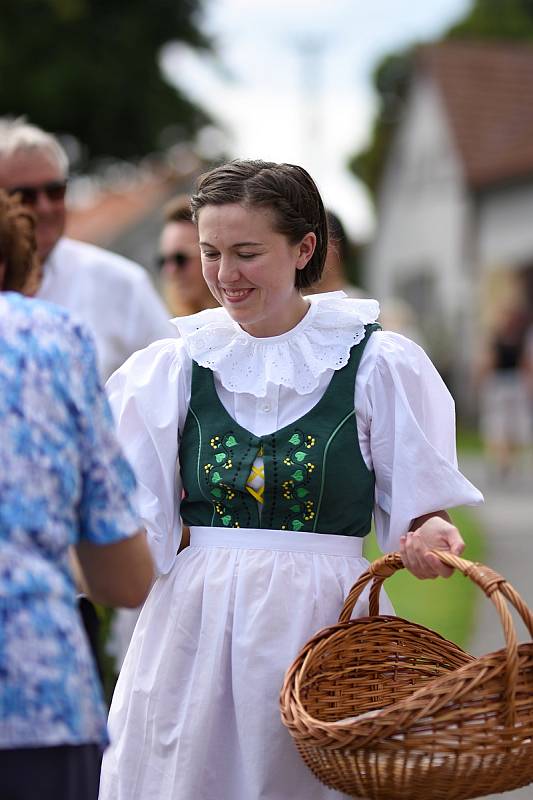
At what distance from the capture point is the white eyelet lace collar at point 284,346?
3.38 meters

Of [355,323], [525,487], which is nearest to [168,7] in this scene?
[525,487]

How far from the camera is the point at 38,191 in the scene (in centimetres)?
482

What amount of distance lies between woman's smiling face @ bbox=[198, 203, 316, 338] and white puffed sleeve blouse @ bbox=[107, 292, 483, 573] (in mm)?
125

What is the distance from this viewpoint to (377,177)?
121 feet

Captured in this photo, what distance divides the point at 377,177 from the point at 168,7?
9.82m

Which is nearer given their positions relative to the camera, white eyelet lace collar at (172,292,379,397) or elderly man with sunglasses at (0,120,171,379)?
white eyelet lace collar at (172,292,379,397)

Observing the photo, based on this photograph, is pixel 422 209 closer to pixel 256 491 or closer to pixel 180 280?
pixel 180 280

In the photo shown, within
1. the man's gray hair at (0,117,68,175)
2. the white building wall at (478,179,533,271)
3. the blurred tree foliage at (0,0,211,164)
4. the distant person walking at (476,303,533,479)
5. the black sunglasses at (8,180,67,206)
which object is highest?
the blurred tree foliage at (0,0,211,164)

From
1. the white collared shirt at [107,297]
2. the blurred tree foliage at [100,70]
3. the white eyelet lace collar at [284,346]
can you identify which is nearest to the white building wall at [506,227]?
the blurred tree foliage at [100,70]

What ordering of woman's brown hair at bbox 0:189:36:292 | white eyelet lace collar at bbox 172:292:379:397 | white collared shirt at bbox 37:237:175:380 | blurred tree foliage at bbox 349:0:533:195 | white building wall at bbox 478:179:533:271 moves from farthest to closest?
blurred tree foliage at bbox 349:0:533:195, white building wall at bbox 478:179:533:271, white collared shirt at bbox 37:237:175:380, white eyelet lace collar at bbox 172:292:379:397, woman's brown hair at bbox 0:189:36:292

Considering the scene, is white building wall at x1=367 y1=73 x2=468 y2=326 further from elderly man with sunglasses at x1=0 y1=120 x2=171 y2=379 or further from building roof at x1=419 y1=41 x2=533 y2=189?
elderly man with sunglasses at x1=0 y1=120 x2=171 y2=379

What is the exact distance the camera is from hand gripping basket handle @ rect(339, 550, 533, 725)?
2834 millimetres

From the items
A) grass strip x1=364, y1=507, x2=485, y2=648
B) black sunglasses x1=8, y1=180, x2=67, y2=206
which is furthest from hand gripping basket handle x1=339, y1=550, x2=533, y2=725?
grass strip x1=364, y1=507, x2=485, y2=648

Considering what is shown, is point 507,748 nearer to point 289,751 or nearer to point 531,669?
point 531,669
